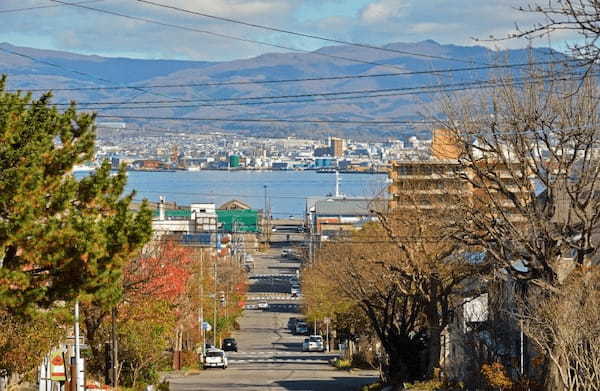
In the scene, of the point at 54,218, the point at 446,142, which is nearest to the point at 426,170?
the point at 446,142

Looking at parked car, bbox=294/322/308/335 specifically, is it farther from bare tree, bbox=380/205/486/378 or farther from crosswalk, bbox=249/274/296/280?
bare tree, bbox=380/205/486/378

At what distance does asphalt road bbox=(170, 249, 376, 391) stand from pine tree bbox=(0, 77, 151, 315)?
27.0 m

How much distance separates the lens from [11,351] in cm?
2761

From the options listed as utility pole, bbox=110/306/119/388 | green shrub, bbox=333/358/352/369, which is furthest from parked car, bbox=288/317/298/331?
utility pole, bbox=110/306/119/388

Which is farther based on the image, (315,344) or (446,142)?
(315,344)

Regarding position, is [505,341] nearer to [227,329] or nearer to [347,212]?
[227,329]

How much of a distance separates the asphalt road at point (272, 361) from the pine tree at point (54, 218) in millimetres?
27022

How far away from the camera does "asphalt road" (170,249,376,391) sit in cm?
5000

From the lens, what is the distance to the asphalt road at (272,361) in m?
50.0

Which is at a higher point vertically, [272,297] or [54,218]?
[272,297]

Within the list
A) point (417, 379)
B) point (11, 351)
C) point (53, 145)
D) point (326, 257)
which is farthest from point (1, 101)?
point (326, 257)

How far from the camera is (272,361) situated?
230 feet

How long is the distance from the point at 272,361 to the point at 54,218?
51.8m

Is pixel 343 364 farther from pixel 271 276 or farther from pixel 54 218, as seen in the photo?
pixel 271 276
